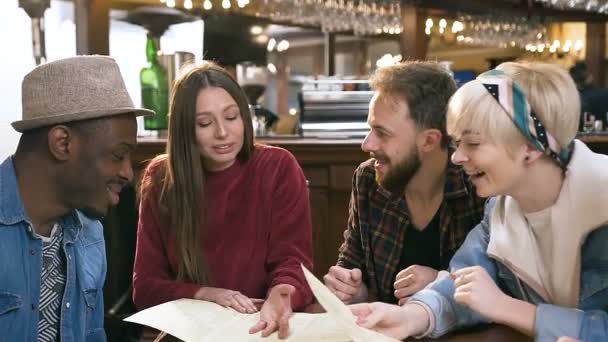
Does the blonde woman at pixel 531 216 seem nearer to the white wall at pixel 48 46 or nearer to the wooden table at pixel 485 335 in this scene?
the wooden table at pixel 485 335

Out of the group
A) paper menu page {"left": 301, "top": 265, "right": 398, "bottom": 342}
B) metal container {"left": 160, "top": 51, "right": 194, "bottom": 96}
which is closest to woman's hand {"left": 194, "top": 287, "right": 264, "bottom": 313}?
paper menu page {"left": 301, "top": 265, "right": 398, "bottom": 342}

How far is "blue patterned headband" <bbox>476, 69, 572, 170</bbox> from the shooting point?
3.78ft

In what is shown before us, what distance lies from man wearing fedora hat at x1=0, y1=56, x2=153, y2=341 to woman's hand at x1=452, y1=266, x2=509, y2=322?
2.07ft

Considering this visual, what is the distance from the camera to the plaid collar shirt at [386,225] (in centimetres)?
162

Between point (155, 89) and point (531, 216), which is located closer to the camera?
point (531, 216)

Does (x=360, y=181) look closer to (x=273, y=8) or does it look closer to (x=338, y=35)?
(x=273, y=8)

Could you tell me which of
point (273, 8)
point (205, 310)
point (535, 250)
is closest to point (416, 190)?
point (535, 250)

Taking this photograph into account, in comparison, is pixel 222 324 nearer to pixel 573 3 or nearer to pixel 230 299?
pixel 230 299

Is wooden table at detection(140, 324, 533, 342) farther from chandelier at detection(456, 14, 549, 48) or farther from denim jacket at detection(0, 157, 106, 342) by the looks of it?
chandelier at detection(456, 14, 549, 48)

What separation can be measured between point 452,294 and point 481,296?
0.14 meters

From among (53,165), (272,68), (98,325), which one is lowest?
(98,325)

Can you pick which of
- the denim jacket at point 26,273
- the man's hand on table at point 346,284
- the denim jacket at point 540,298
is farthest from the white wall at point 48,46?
the denim jacket at point 540,298

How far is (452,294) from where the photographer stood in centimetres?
126

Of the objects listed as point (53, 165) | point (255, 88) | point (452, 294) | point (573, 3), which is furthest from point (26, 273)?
point (573, 3)
